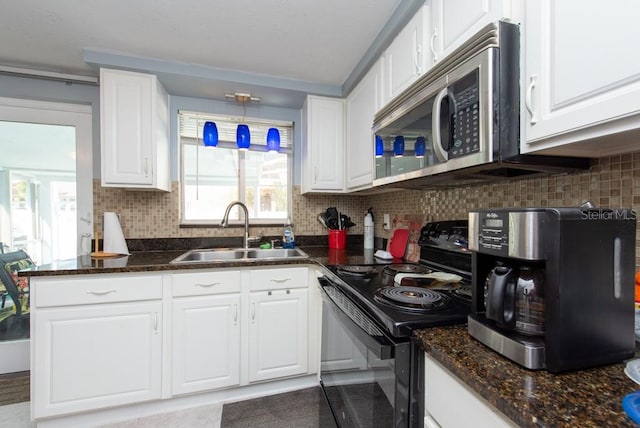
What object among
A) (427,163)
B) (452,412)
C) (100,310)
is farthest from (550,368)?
(100,310)

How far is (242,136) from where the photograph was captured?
88.0 inches

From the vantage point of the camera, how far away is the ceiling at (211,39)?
1.40 meters

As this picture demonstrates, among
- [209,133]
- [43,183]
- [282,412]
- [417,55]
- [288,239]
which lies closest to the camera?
[417,55]

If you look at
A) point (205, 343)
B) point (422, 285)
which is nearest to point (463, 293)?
point (422, 285)

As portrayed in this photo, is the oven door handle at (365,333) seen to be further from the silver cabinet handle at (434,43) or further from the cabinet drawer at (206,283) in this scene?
the silver cabinet handle at (434,43)

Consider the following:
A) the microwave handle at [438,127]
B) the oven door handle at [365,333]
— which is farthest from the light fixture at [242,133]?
the microwave handle at [438,127]

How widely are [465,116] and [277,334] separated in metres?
1.63

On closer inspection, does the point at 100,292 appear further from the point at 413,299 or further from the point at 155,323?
the point at 413,299

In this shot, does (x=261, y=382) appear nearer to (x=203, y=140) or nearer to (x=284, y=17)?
(x=203, y=140)

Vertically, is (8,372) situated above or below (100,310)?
below

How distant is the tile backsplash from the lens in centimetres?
85

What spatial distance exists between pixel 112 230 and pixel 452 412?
223 centimetres

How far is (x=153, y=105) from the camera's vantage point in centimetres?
189

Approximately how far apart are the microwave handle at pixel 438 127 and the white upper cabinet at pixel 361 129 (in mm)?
713
